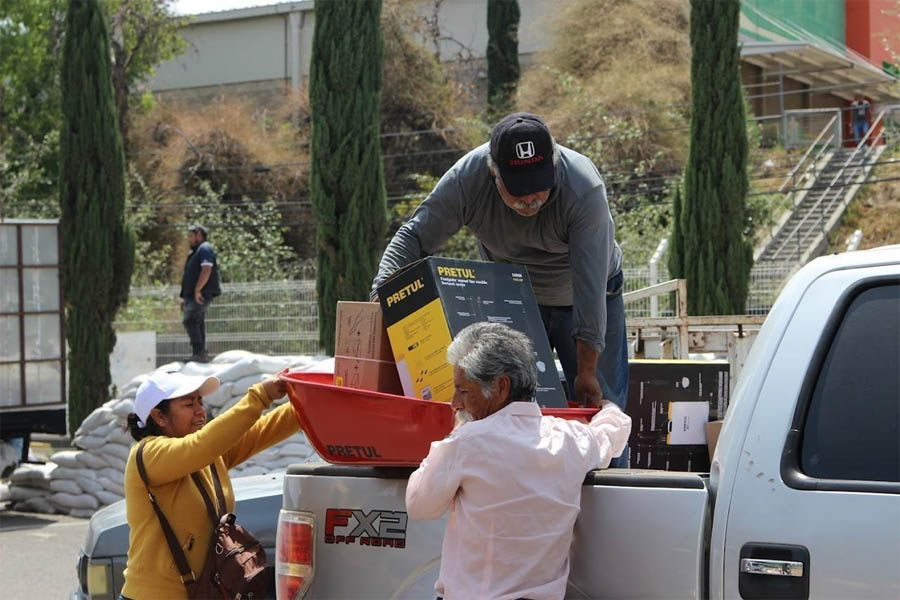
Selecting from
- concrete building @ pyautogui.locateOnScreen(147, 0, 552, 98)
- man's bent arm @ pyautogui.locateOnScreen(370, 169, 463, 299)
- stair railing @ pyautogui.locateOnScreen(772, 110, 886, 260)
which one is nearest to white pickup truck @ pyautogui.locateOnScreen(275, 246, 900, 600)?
man's bent arm @ pyautogui.locateOnScreen(370, 169, 463, 299)

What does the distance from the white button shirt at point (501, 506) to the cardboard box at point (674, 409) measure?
5.71 ft

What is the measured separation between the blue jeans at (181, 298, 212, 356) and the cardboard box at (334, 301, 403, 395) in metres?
13.3

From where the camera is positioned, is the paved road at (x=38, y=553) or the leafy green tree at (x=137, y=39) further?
the leafy green tree at (x=137, y=39)

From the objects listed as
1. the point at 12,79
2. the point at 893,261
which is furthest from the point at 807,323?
the point at 12,79

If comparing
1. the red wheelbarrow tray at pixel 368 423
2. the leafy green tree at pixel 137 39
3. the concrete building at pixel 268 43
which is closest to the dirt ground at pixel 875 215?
the concrete building at pixel 268 43

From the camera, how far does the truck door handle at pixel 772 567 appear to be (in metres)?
2.82

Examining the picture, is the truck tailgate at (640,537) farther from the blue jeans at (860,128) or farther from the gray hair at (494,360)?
the blue jeans at (860,128)

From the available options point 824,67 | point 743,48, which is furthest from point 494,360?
point 824,67

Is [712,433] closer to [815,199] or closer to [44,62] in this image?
[815,199]

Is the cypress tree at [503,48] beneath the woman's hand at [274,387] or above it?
above

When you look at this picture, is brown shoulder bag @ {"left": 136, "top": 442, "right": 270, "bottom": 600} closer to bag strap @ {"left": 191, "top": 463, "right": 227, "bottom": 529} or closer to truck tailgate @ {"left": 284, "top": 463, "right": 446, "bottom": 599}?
bag strap @ {"left": 191, "top": 463, "right": 227, "bottom": 529}

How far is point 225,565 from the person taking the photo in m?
4.15

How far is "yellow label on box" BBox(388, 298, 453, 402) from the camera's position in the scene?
3.68 m

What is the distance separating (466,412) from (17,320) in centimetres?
979
